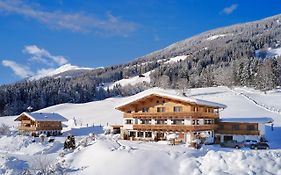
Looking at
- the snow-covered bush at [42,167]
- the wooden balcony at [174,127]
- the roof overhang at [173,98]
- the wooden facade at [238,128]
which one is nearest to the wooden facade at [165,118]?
the wooden balcony at [174,127]

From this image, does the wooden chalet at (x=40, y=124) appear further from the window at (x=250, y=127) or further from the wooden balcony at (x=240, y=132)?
the window at (x=250, y=127)

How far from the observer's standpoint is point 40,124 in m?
72.5

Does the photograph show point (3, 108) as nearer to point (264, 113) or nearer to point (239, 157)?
point (264, 113)

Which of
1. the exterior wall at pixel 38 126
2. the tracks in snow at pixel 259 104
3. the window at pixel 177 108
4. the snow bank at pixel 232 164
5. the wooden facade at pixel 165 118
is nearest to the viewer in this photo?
the snow bank at pixel 232 164

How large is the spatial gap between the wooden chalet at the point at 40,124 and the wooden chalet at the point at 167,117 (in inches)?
1043

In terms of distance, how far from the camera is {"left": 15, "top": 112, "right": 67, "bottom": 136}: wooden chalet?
236ft

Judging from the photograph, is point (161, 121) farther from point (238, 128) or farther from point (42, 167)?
point (42, 167)

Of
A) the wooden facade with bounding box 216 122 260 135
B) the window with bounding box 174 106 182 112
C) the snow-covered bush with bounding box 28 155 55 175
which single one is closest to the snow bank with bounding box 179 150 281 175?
the snow-covered bush with bounding box 28 155 55 175

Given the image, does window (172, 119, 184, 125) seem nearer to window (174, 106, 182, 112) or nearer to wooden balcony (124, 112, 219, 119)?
wooden balcony (124, 112, 219, 119)

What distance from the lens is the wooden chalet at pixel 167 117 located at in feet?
152

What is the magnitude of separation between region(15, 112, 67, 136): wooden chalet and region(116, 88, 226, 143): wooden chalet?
1043 inches

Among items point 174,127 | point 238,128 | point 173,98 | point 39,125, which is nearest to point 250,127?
point 238,128

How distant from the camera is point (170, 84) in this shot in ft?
531

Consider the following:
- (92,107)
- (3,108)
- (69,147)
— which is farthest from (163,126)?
(3,108)
